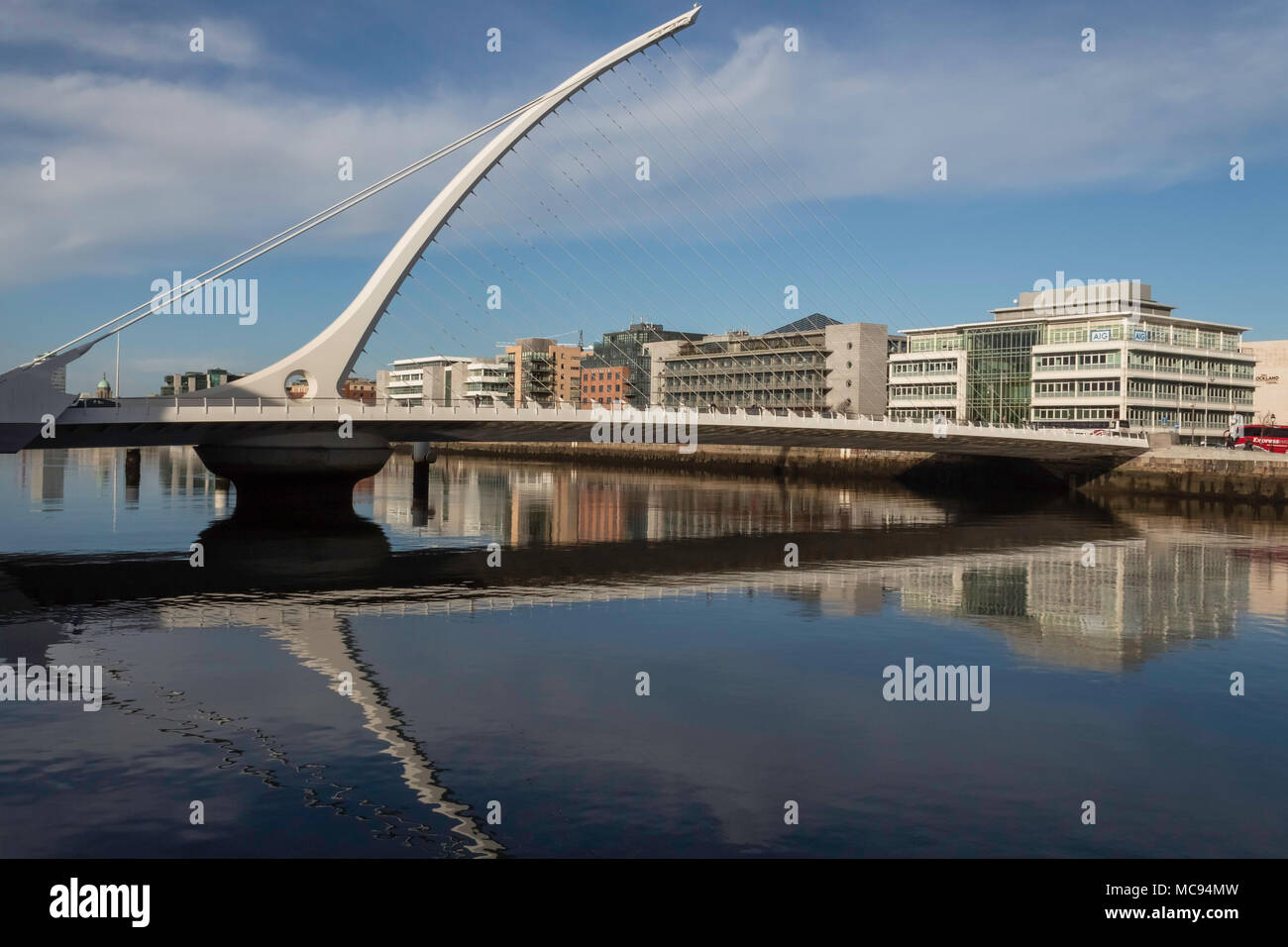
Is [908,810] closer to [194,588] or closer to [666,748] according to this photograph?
[666,748]

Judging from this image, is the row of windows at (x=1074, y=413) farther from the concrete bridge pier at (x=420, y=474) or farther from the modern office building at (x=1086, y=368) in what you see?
the concrete bridge pier at (x=420, y=474)

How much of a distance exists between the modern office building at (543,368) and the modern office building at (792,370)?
28.9m

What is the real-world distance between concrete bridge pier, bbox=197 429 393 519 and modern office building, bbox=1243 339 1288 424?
8692 centimetres

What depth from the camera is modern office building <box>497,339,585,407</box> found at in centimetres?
16725

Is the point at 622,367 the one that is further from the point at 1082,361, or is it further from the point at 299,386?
the point at 299,386

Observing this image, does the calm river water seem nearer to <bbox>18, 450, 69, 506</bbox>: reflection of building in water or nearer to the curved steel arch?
the curved steel arch

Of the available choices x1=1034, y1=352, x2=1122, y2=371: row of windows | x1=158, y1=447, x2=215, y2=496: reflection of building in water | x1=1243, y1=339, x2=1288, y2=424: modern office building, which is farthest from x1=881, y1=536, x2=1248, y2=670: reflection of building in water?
x1=1243, y1=339, x2=1288, y2=424: modern office building

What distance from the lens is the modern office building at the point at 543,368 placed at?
167m

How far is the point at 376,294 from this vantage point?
44031mm

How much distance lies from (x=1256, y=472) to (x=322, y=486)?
167 feet

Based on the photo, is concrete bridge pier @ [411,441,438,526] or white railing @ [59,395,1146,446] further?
concrete bridge pier @ [411,441,438,526]

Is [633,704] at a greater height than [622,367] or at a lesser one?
lesser

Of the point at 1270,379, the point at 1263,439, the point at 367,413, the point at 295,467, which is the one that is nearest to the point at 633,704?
the point at 367,413

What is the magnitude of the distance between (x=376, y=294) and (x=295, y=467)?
8.07 metres
